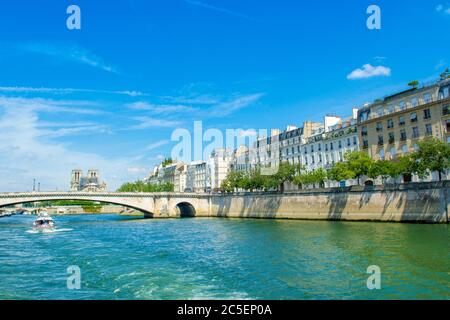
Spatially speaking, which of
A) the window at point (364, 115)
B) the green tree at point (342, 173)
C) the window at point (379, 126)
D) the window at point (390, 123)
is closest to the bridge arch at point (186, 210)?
the green tree at point (342, 173)

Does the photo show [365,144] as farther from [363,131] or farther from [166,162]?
[166,162]

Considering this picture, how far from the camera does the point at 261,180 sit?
247 ft

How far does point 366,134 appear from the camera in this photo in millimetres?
62188

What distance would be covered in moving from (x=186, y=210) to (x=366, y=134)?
50.0 m

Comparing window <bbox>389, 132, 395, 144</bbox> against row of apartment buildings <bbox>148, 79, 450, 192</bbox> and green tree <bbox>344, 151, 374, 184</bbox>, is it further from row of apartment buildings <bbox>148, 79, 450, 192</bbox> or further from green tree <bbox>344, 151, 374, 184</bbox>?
green tree <bbox>344, 151, 374, 184</bbox>

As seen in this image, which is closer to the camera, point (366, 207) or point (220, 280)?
point (220, 280)

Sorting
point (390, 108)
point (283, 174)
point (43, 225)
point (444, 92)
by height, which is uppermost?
point (444, 92)

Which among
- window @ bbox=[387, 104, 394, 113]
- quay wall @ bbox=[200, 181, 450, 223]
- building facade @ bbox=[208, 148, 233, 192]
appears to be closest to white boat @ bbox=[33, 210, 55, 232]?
quay wall @ bbox=[200, 181, 450, 223]

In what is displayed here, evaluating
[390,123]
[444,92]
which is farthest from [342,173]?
[444,92]

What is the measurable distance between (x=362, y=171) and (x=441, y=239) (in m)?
24.9

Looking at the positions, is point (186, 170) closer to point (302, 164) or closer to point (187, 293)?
point (302, 164)

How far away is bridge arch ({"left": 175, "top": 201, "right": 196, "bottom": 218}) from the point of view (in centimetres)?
9004
